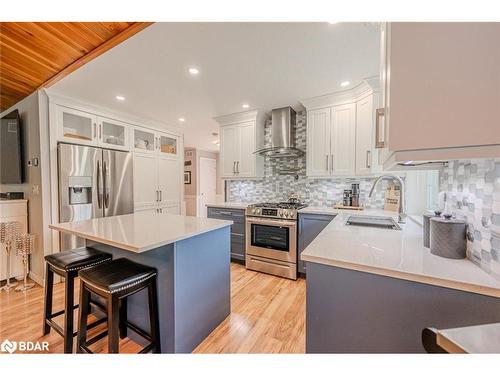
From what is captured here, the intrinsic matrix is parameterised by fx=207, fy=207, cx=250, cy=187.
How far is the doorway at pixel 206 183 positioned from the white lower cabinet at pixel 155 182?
7.15ft

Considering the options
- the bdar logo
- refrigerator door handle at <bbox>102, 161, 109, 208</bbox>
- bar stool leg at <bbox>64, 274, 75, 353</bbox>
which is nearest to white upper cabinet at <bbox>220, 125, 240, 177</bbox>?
refrigerator door handle at <bbox>102, 161, 109, 208</bbox>

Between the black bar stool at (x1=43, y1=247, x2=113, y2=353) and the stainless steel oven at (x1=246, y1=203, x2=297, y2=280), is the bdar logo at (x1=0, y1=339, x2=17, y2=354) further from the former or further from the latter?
the stainless steel oven at (x1=246, y1=203, x2=297, y2=280)

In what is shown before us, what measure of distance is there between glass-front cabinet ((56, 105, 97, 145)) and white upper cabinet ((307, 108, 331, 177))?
120 inches

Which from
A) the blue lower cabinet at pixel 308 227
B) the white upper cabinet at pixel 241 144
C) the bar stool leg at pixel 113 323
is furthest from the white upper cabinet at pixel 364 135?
the bar stool leg at pixel 113 323

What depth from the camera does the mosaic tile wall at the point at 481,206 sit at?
775mm

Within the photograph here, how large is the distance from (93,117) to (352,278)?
Answer: 143 inches

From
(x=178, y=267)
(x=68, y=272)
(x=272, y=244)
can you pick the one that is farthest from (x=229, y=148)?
(x=68, y=272)

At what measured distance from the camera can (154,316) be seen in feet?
4.64

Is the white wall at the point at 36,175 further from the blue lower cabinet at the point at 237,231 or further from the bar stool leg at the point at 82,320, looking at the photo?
the blue lower cabinet at the point at 237,231

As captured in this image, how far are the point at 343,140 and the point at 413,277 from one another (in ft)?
7.26
